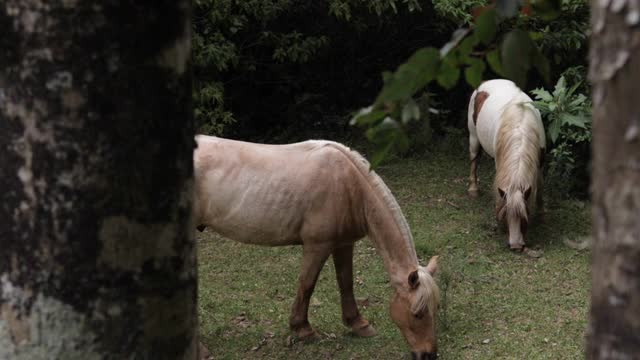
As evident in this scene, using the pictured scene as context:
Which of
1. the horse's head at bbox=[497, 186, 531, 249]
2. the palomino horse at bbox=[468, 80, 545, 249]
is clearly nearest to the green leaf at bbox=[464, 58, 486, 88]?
the palomino horse at bbox=[468, 80, 545, 249]

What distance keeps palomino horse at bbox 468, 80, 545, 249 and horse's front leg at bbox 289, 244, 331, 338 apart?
7.05 feet

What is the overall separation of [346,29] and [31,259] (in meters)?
8.78

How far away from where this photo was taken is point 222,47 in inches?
319

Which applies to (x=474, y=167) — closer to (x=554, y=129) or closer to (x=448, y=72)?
(x=554, y=129)

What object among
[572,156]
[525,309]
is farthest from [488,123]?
[525,309]

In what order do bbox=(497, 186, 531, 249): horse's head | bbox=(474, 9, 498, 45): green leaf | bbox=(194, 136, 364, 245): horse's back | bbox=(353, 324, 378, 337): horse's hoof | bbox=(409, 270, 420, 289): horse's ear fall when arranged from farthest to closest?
bbox=(497, 186, 531, 249): horse's head < bbox=(353, 324, 378, 337): horse's hoof < bbox=(194, 136, 364, 245): horse's back < bbox=(409, 270, 420, 289): horse's ear < bbox=(474, 9, 498, 45): green leaf

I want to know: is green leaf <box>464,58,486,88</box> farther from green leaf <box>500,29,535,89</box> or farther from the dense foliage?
the dense foliage

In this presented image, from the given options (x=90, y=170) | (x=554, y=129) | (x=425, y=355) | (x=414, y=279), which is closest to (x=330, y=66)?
(x=554, y=129)

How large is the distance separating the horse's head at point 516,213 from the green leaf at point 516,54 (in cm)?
562

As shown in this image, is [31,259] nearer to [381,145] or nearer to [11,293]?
[11,293]

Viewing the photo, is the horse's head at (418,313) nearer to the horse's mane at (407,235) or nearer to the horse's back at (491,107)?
the horse's mane at (407,235)

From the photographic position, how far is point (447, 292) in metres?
5.63

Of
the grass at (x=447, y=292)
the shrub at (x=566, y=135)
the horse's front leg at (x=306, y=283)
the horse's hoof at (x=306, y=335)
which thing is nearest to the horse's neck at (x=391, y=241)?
the horse's front leg at (x=306, y=283)

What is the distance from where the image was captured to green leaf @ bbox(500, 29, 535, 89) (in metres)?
0.92
